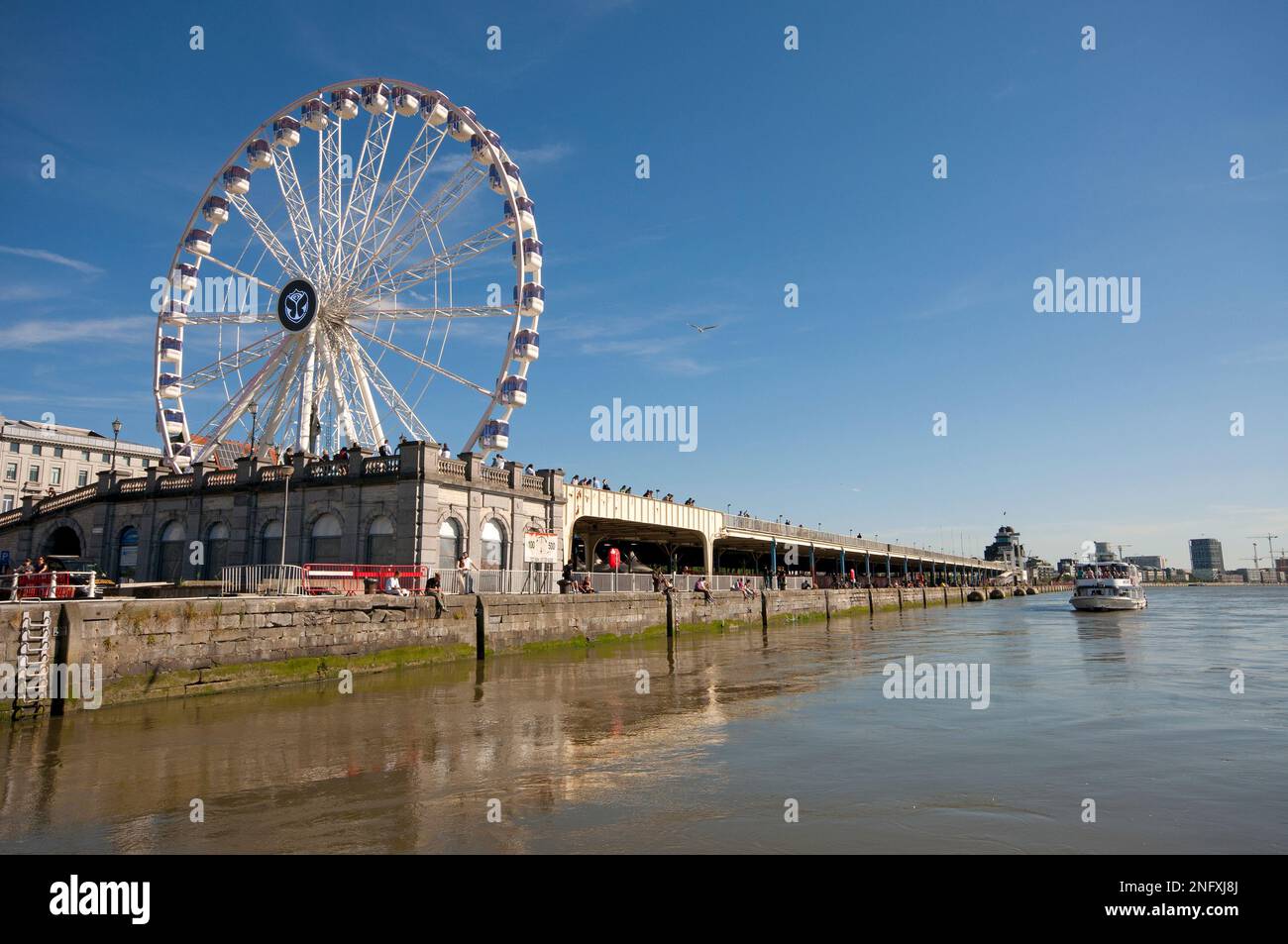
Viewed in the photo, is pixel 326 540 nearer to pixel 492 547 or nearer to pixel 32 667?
pixel 492 547

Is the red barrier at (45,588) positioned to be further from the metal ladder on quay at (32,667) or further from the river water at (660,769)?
the river water at (660,769)

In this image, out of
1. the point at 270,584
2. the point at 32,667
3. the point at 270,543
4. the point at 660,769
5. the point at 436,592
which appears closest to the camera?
the point at 660,769

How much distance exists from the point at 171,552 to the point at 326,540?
10.4 meters

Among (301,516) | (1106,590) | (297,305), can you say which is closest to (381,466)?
(301,516)

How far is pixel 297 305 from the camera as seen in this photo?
133 feet

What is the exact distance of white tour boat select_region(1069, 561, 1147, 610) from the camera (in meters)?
68.8

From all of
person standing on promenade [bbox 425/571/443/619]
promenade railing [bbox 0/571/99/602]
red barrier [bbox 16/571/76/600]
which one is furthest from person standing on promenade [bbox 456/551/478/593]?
red barrier [bbox 16/571/76/600]

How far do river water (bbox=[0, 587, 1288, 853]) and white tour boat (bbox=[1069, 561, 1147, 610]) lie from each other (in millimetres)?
51292

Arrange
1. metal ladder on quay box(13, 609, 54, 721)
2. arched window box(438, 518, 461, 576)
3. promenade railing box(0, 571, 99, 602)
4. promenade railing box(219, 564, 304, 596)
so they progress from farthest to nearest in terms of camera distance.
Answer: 1. arched window box(438, 518, 461, 576)
2. promenade railing box(219, 564, 304, 596)
3. promenade railing box(0, 571, 99, 602)
4. metal ladder on quay box(13, 609, 54, 721)

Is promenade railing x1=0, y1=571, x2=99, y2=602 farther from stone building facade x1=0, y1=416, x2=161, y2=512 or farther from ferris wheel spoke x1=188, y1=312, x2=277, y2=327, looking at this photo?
stone building facade x1=0, y1=416, x2=161, y2=512
